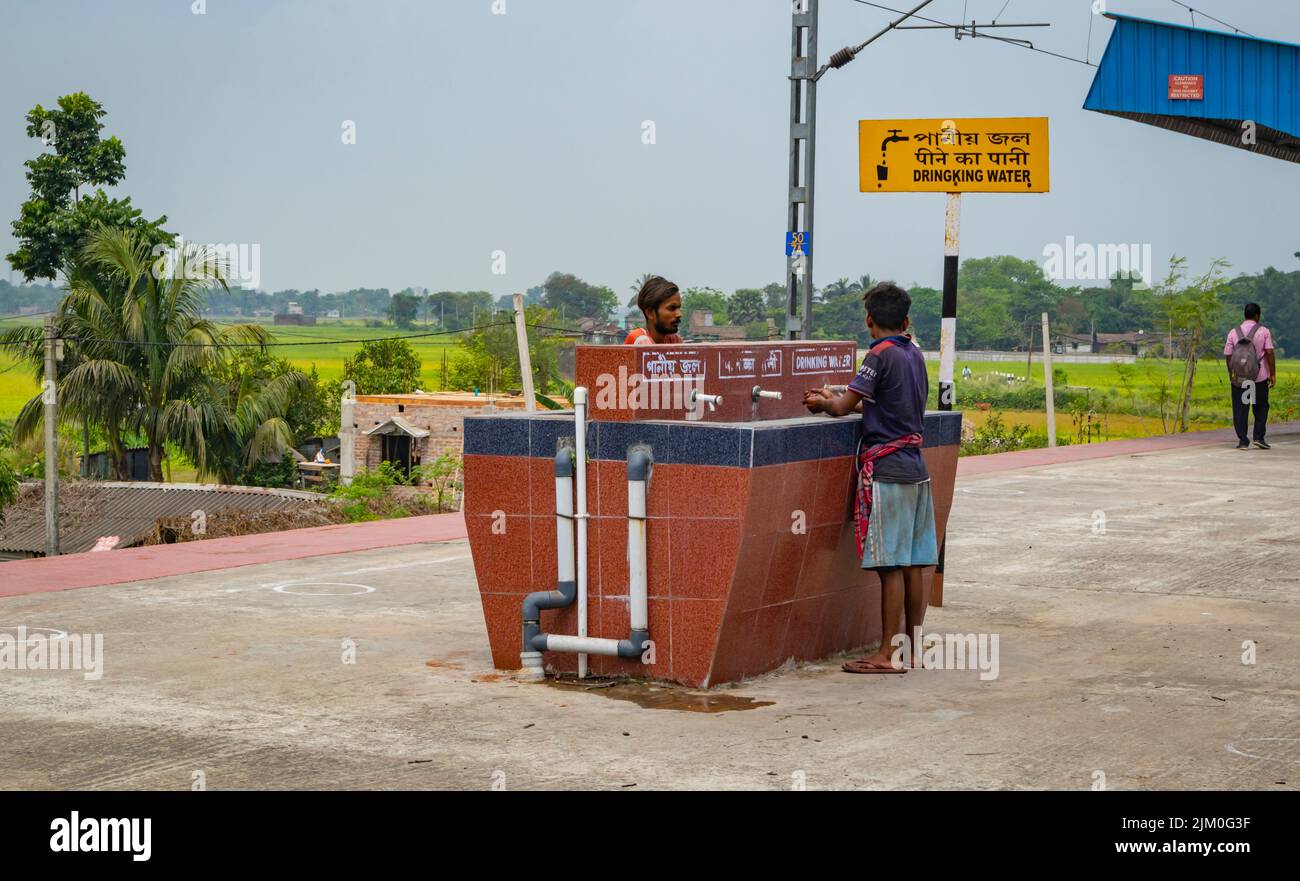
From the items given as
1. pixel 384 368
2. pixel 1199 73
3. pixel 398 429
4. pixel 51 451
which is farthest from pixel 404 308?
pixel 1199 73

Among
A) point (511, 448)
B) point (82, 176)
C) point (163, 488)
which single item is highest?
point (82, 176)

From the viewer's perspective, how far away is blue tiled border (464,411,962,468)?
7.50 metres

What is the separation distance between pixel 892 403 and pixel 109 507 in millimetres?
35042

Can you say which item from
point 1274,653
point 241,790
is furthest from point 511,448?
point 1274,653

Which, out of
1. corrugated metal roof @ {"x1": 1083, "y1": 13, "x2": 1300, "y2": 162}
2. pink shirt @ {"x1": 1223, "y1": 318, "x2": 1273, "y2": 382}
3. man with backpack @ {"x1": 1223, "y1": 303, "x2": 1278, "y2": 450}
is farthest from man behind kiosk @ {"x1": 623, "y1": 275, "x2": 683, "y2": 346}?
corrugated metal roof @ {"x1": 1083, "y1": 13, "x2": 1300, "y2": 162}

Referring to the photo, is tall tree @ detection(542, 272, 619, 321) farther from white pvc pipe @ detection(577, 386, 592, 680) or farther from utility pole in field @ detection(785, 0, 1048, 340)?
white pvc pipe @ detection(577, 386, 592, 680)

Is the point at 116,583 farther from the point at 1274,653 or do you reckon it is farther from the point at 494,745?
the point at 1274,653

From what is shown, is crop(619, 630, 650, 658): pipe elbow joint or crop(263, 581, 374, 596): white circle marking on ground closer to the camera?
crop(619, 630, 650, 658): pipe elbow joint

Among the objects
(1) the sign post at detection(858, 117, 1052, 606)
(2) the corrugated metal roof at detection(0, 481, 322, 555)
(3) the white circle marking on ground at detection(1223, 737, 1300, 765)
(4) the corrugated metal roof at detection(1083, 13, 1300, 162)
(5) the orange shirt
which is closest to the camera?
(3) the white circle marking on ground at detection(1223, 737, 1300, 765)

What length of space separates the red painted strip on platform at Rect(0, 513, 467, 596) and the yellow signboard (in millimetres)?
5655

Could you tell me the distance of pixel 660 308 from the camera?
8430 millimetres

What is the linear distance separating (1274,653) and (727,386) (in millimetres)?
3604

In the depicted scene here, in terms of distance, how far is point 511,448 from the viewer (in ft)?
26.7

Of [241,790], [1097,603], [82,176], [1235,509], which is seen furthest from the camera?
[82,176]
